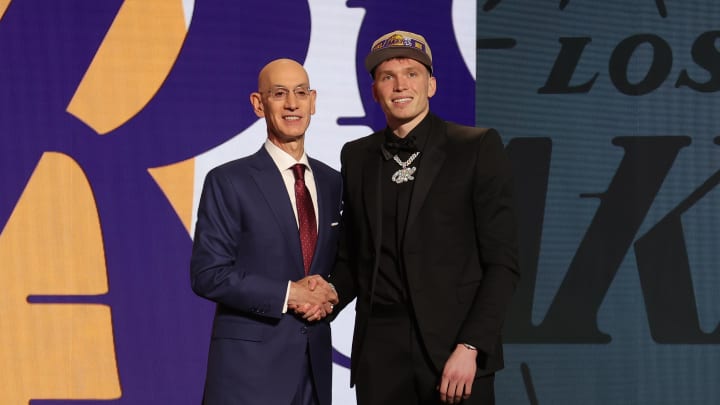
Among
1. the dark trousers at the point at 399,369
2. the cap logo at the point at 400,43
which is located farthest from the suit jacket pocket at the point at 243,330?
the cap logo at the point at 400,43

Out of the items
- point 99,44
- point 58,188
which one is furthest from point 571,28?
point 58,188

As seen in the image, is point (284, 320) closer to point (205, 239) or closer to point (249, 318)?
point (249, 318)

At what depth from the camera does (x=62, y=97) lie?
3.83 metres

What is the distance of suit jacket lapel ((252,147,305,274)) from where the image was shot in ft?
7.69

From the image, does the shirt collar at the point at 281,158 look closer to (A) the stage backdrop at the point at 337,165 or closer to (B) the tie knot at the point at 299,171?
(B) the tie knot at the point at 299,171

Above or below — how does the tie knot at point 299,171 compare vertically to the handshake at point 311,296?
above

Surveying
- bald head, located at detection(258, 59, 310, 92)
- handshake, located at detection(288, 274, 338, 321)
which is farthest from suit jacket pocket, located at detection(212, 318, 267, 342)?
bald head, located at detection(258, 59, 310, 92)

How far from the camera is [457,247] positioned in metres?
2.10

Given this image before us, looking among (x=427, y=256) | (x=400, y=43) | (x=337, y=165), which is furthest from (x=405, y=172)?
(x=337, y=165)

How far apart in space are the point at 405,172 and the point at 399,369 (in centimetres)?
49

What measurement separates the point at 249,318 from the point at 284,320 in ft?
0.32

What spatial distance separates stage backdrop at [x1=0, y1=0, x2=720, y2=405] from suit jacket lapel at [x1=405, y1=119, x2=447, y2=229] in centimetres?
163

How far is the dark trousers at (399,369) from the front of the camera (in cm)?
206

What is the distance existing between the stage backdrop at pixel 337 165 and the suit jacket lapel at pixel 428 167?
163 centimetres
